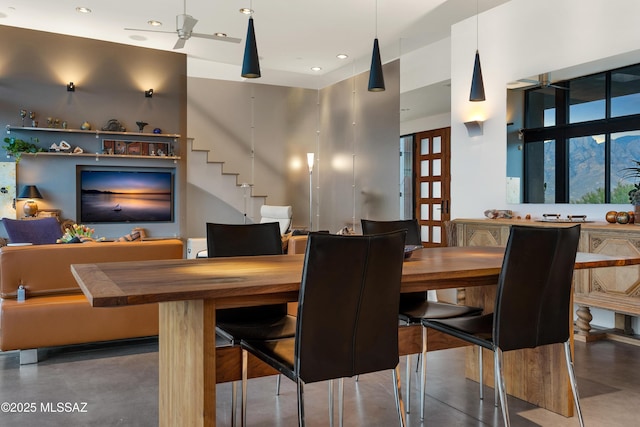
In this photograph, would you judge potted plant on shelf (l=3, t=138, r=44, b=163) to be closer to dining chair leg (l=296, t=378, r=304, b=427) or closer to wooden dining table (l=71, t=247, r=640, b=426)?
wooden dining table (l=71, t=247, r=640, b=426)

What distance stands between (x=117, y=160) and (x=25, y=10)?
7.46 feet

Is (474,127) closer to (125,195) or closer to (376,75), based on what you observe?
(376,75)

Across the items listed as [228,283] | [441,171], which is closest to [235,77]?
[441,171]

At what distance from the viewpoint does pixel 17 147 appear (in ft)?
22.8

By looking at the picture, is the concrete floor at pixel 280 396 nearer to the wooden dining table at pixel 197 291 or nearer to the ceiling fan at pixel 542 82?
the wooden dining table at pixel 197 291

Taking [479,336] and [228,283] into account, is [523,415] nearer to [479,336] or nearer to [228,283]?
[479,336]

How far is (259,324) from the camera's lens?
A: 258 cm

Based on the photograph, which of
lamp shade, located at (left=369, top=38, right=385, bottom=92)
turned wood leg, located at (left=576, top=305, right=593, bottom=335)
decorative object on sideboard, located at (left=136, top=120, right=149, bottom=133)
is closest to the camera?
lamp shade, located at (left=369, top=38, right=385, bottom=92)

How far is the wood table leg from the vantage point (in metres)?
1.82

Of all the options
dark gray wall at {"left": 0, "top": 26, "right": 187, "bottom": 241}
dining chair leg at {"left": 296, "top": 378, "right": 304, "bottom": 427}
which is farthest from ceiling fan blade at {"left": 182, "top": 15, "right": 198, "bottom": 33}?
dining chair leg at {"left": 296, "top": 378, "right": 304, "bottom": 427}

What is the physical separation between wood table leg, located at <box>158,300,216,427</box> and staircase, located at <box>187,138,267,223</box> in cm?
662

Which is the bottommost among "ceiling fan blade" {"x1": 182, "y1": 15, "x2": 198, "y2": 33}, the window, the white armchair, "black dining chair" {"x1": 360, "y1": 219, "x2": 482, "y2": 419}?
"black dining chair" {"x1": 360, "y1": 219, "x2": 482, "y2": 419}

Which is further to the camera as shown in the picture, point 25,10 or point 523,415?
point 25,10

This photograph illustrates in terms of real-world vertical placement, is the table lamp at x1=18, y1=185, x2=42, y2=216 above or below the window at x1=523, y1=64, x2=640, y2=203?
below
